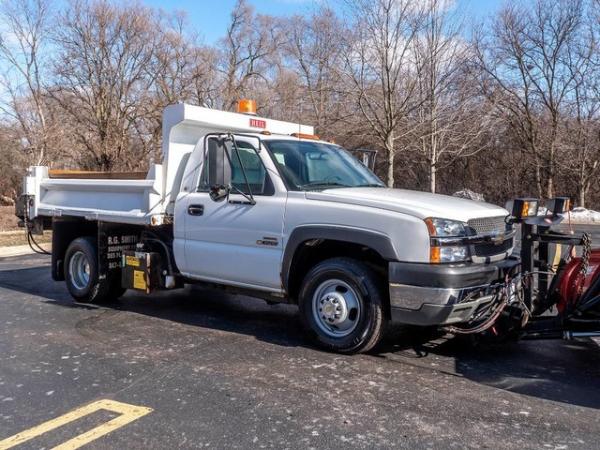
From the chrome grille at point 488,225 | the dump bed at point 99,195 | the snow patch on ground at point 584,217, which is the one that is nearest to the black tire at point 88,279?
the dump bed at point 99,195

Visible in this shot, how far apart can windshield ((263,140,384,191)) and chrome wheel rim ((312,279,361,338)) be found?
998 millimetres

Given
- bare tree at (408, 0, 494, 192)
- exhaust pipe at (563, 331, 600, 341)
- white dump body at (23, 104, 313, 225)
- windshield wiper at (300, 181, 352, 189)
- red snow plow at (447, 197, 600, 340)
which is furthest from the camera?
bare tree at (408, 0, 494, 192)

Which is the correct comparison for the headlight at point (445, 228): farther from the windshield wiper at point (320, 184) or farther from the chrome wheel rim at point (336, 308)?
the windshield wiper at point (320, 184)

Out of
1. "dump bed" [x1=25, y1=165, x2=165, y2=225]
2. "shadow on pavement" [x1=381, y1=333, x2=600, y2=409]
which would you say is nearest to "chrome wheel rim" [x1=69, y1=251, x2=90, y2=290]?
"dump bed" [x1=25, y1=165, x2=165, y2=225]

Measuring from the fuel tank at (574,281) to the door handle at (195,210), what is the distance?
3588mm

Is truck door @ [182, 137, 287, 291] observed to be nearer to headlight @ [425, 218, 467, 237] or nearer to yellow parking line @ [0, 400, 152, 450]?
headlight @ [425, 218, 467, 237]

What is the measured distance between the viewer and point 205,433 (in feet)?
12.2

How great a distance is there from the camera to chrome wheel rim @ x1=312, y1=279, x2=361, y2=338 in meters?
5.29

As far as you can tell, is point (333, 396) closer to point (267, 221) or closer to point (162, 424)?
point (162, 424)

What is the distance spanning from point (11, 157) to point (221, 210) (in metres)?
32.8

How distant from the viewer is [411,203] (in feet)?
16.5

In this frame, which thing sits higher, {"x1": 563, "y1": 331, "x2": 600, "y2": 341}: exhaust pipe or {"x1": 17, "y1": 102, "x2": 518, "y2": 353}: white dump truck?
{"x1": 17, "y1": 102, "x2": 518, "y2": 353}: white dump truck

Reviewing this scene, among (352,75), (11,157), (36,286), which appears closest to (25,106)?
(11,157)

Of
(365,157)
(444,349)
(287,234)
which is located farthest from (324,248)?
(365,157)
